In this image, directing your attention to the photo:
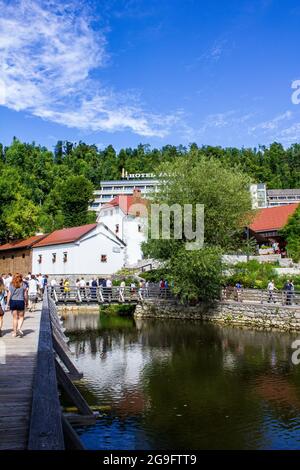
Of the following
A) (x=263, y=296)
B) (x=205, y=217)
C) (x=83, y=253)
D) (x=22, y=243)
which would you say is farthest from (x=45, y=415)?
(x=22, y=243)

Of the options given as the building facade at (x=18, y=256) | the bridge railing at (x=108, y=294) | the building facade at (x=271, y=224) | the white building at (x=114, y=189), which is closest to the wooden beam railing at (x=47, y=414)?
the bridge railing at (x=108, y=294)

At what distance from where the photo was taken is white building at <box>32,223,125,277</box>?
157 ft

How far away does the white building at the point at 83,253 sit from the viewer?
47938mm

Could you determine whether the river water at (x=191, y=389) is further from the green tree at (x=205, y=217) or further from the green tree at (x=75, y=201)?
the green tree at (x=75, y=201)

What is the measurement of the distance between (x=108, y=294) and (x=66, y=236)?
684 inches

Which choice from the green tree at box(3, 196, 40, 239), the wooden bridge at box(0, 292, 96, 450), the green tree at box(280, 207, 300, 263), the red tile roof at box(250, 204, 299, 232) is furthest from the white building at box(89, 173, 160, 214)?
the wooden bridge at box(0, 292, 96, 450)

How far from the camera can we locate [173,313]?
3512cm

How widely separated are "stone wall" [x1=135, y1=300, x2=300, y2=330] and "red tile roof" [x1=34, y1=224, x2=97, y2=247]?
13686 millimetres

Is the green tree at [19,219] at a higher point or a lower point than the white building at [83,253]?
higher

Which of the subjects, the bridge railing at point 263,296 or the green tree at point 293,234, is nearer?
the bridge railing at point 263,296

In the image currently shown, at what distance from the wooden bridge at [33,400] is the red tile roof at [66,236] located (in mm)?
34490

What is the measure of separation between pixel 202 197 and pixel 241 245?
746 centimetres

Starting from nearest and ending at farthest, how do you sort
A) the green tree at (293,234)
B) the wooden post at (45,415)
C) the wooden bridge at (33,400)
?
the wooden post at (45,415) < the wooden bridge at (33,400) < the green tree at (293,234)
